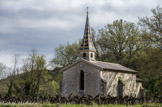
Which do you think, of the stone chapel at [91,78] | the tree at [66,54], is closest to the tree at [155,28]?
the stone chapel at [91,78]

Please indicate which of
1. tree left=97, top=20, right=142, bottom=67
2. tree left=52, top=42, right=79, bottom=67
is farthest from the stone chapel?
tree left=52, top=42, right=79, bottom=67

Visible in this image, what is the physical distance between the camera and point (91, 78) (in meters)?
33.2

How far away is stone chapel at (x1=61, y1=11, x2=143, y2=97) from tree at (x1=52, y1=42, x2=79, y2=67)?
14.3m

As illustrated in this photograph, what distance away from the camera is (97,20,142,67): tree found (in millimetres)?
47688

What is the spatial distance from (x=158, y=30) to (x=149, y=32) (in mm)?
1236

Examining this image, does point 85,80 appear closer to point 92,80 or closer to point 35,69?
point 92,80

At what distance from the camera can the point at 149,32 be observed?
3092 cm

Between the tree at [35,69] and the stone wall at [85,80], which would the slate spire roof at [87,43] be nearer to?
the stone wall at [85,80]

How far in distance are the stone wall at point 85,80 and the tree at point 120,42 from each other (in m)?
14.8

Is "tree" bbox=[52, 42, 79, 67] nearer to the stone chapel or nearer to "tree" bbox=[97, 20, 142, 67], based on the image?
"tree" bbox=[97, 20, 142, 67]

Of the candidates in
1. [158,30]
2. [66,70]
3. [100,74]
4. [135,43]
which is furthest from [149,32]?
[135,43]

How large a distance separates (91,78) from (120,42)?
17233 millimetres

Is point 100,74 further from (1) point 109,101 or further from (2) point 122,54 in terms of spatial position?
(2) point 122,54

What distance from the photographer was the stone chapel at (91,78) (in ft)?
107
